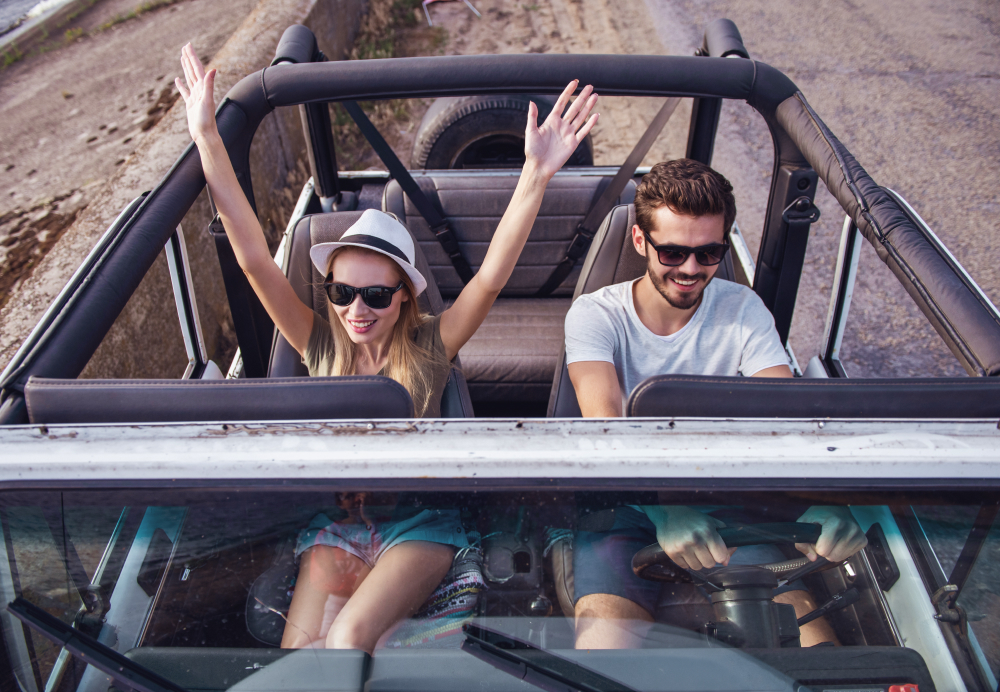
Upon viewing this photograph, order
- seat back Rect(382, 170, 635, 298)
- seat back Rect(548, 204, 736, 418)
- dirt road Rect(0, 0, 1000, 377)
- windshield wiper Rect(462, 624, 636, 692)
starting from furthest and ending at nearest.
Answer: dirt road Rect(0, 0, 1000, 377) → seat back Rect(382, 170, 635, 298) → seat back Rect(548, 204, 736, 418) → windshield wiper Rect(462, 624, 636, 692)

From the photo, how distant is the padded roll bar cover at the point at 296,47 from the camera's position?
232 cm

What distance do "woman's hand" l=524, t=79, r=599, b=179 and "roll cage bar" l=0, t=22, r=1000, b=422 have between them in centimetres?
13

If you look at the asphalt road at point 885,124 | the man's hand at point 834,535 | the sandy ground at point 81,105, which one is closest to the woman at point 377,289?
the man's hand at point 834,535

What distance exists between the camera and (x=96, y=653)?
1047 millimetres

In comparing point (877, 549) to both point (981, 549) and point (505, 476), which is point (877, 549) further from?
point (505, 476)

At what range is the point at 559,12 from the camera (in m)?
6.73

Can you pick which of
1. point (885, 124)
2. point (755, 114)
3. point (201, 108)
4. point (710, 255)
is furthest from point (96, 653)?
point (885, 124)

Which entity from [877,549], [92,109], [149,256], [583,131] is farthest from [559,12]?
[877,549]

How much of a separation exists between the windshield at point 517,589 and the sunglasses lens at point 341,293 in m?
0.75

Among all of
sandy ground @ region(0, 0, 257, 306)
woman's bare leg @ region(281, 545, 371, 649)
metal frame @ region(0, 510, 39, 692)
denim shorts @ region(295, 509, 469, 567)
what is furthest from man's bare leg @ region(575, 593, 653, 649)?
sandy ground @ region(0, 0, 257, 306)

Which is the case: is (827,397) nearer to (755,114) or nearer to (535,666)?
(535,666)

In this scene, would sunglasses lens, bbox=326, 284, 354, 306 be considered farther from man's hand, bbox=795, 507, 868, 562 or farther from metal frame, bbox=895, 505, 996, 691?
Answer: metal frame, bbox=895, 505, 996, 691

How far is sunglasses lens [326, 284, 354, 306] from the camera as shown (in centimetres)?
182

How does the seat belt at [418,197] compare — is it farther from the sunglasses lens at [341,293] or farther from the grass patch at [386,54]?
the grass patch at [386,54]
